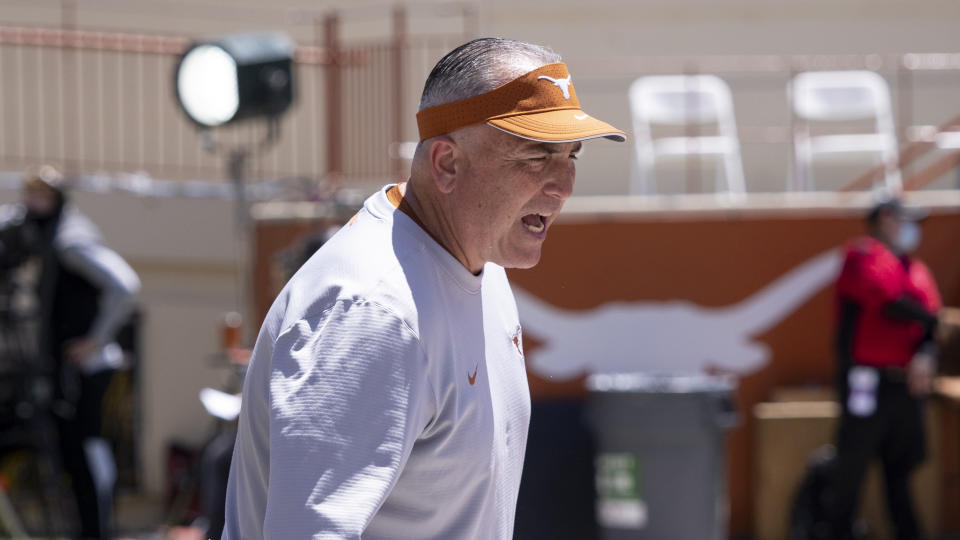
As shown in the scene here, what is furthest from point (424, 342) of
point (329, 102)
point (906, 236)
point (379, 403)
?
point (329, 102)

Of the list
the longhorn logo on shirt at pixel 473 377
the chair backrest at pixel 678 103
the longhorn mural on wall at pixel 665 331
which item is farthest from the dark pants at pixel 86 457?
the longhorn logo on shirt at pixel 473 377

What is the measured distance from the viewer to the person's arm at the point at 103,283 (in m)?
6.62

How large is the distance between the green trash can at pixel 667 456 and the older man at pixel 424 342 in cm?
504

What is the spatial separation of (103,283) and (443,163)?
5.11 m

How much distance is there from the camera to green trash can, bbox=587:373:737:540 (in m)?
6.95

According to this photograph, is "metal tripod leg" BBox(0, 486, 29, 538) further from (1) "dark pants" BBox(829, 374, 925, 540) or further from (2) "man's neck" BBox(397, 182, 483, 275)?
(2) "man's neck" BBox(397, 182, 483, 275)

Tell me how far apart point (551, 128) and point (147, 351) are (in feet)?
28.9

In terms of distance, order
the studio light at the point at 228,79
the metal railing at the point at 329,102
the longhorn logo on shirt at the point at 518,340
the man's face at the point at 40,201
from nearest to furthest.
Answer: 1. the longhorn logo on shirt at the point at 518,340
2. the studio light at the point at 228,79
3. the man's face at the point at 40,201
4. the metal railing at the point at 329,102

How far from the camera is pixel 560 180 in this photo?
6.18 ft

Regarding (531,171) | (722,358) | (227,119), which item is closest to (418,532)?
(531,171)

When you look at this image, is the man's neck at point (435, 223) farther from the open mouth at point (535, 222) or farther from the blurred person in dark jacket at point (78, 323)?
the blurred person in dark jacket at point (78, 323)

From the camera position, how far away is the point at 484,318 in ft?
6.38

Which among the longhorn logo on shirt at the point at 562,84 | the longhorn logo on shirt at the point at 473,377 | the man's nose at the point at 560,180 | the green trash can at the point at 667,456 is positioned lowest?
the green trash can at the point at 667,456

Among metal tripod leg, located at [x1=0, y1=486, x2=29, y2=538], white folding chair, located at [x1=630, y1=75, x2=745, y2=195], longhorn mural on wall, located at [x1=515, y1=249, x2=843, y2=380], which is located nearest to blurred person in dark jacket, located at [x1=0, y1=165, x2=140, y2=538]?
metal tripod leg, located at [x1=0, y1=486, x2=29, y2=538]
